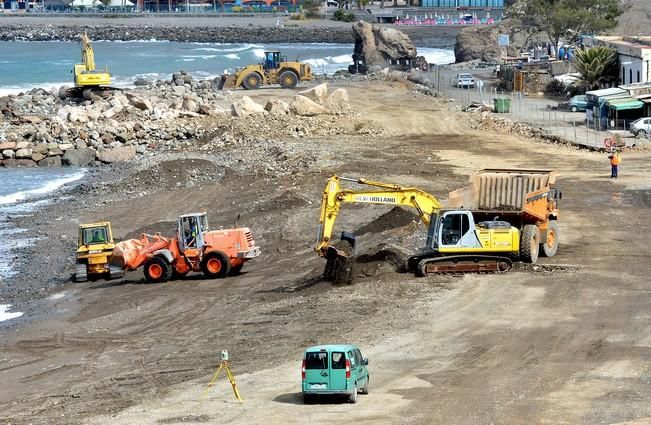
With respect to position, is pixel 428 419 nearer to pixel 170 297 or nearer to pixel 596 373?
pixel 596 373

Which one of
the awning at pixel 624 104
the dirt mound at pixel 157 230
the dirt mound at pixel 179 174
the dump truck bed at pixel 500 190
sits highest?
the dump truck bed at pixel 500 190

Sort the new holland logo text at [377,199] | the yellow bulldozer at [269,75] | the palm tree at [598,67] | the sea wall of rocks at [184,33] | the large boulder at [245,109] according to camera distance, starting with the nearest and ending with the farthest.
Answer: the new holland logo text at [377,199] < the large boulder at [245,109] < the palm tree at [598,67] < the yellow bulldozer at [269,75] < the sea wall of rocks at [184,33]

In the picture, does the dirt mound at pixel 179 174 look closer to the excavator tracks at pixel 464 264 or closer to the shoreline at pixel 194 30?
the excavator tracks at pixel 464 264

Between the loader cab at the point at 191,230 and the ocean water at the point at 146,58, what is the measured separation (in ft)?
218

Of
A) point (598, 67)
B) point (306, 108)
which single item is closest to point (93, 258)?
point (306, 108)

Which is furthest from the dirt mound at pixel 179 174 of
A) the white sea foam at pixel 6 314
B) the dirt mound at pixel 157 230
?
the white sea foam at pixel 6 314

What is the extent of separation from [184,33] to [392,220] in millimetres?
141306

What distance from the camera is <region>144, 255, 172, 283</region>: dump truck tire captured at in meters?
33.3

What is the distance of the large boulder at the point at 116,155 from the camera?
5791 cm

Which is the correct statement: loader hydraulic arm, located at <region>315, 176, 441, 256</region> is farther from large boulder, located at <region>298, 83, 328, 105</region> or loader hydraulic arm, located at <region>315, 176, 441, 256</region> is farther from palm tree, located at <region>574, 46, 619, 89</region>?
palm tree, located at <region>574, 46, 619, 89</region>

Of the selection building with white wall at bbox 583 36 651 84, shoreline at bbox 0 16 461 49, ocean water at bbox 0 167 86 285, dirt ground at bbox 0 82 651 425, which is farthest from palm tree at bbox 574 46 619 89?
shoreline at bbox 0 16 461 49

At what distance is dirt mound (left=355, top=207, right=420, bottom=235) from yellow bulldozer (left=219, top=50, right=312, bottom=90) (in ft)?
156

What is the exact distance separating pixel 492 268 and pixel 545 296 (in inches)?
92.0

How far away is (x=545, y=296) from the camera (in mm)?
28469
